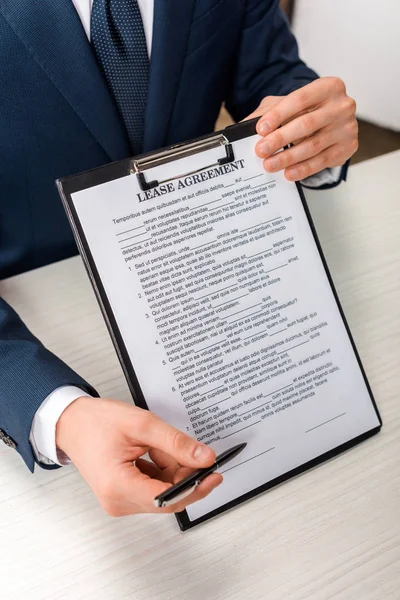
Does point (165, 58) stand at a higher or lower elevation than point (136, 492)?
higher

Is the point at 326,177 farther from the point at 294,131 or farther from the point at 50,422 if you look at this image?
the point at 50,422

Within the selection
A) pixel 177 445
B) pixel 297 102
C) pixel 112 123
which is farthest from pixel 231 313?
pixel 112 123

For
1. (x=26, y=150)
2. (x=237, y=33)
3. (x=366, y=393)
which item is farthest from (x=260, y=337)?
(x=237, y=33)

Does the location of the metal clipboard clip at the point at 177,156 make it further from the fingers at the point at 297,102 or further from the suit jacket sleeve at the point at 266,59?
the suit jacket sleeve at the point at 266,59

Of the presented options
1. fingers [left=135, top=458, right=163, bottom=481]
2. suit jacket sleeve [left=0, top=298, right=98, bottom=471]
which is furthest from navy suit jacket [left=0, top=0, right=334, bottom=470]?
fingers [left=135, top=458, right=163, bottom=481]

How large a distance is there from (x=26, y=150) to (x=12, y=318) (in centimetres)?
28

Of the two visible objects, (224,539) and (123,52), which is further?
(123,52)

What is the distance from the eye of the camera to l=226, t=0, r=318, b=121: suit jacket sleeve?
945 millimetres

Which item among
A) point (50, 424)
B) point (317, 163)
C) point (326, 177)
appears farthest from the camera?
point (326, 177)

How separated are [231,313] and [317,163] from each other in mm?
245

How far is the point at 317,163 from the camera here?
0.73 meters

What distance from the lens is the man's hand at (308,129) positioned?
66 centimetres

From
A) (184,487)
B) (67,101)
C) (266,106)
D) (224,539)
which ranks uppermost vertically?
(67,101)

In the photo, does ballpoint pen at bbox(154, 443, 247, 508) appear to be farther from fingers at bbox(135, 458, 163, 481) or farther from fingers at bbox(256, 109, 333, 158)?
fingers at bbox(256, 109, 333, 158)
